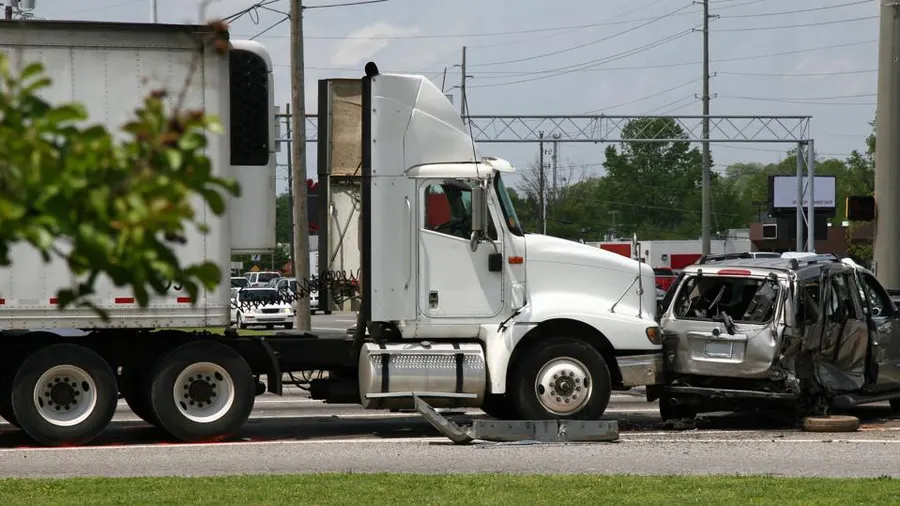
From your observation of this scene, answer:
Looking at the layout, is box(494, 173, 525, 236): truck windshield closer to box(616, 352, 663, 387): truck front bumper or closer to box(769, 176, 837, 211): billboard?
box(616, 352, 663, 387): truck front bumper

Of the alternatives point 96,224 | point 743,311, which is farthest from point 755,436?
point 96,224

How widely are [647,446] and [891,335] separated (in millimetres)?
4017

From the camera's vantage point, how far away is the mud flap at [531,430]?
12.7 m

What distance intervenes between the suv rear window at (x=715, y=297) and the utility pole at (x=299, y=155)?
1241 cm

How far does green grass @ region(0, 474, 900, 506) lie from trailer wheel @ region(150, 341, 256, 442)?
8.15 ft

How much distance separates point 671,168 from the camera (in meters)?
146

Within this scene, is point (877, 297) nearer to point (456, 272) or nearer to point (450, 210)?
point (456, 272)

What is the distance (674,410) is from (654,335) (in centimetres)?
136

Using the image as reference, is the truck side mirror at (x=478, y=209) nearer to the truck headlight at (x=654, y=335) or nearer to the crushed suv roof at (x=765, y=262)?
the truck headlight at (x=654, y=335)

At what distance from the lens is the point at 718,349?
44.8ft

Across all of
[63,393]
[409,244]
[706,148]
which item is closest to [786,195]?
[706,148]

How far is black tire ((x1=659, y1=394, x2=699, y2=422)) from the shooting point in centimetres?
1449

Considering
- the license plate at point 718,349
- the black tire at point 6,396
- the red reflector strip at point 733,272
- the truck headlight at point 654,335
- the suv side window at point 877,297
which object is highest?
the red reflector strip at point 733,272

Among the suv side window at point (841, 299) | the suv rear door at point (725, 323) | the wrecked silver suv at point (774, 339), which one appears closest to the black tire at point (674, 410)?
the wrecked silver suv at point (774, 339)
